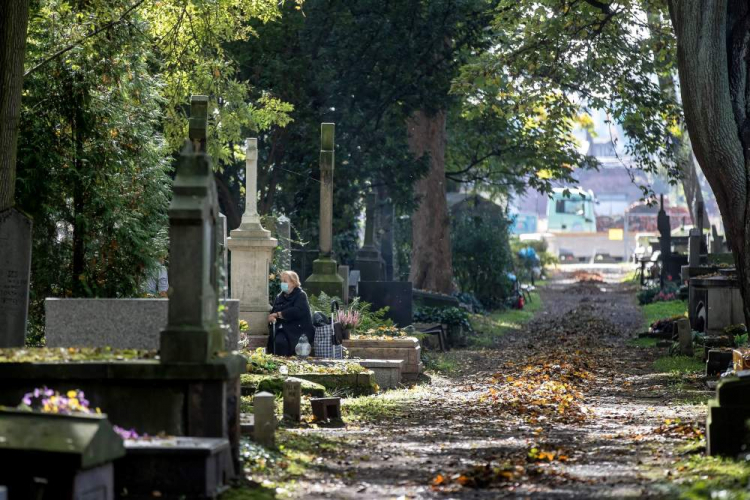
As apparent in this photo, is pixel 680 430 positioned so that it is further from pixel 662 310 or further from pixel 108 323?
pixel 662 310

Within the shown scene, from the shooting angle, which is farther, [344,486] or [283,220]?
[283,220]

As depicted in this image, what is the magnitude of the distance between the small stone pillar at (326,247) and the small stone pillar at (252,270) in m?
2.54

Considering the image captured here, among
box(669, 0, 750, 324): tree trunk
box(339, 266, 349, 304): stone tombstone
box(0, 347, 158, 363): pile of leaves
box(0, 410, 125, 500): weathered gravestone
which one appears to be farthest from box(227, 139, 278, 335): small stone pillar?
box(0, 410, 125, 500): weathered gravestone

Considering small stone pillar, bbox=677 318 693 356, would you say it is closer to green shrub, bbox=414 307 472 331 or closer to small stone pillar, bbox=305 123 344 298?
small stone pillar, bbox=305 123 344 298

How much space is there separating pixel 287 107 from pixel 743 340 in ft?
28.6

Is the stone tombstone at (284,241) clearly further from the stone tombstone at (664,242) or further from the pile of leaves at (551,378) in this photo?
the stone tombstone at (664,242)

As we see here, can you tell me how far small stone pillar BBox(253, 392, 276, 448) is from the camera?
31.8ft

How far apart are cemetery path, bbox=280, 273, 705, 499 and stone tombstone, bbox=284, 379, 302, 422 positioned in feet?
1.48

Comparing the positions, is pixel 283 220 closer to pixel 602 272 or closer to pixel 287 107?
pixel 287 107

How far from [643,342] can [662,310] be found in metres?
7.99

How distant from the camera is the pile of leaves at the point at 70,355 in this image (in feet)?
28.3

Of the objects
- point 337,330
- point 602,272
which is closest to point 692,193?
point 602,272

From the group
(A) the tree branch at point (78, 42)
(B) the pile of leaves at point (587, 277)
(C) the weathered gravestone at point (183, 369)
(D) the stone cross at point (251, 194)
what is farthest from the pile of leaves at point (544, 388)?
(B) the pile of leaves at point (587, 277)

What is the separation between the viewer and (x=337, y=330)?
1762 cm
